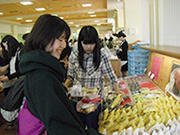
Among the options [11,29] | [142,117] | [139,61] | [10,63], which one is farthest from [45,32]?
[11,29]

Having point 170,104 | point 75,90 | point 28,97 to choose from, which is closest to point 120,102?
point 170,104

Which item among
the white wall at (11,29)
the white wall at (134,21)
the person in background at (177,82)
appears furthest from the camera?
the white wall at (11,29)

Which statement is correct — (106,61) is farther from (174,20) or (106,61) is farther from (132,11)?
(132,11)

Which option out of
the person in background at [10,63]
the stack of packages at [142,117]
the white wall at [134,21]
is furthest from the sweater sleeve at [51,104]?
the white wall at [134,21]

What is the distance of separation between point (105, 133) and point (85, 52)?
120 cm

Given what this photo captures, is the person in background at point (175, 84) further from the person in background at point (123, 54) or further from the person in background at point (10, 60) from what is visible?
the person in background at point (123, 54)

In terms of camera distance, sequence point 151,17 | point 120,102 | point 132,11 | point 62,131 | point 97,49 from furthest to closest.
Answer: point 132,11, point 151,17, point 97,49, point 120,102, point 62,131

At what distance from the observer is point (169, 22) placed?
126 inches

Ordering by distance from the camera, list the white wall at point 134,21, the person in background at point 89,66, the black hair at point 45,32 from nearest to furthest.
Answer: the black hair at point 45,32 < the person in background at point 89,66 < the white wall at point 134,21

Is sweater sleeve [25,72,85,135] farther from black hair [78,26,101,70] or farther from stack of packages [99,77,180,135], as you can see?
black hair [78,26,101,70]

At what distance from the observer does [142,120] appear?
151cm

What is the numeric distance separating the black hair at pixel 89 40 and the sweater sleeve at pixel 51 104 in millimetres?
1315

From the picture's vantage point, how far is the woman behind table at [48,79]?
1.04 m

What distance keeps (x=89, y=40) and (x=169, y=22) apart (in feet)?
4.36
